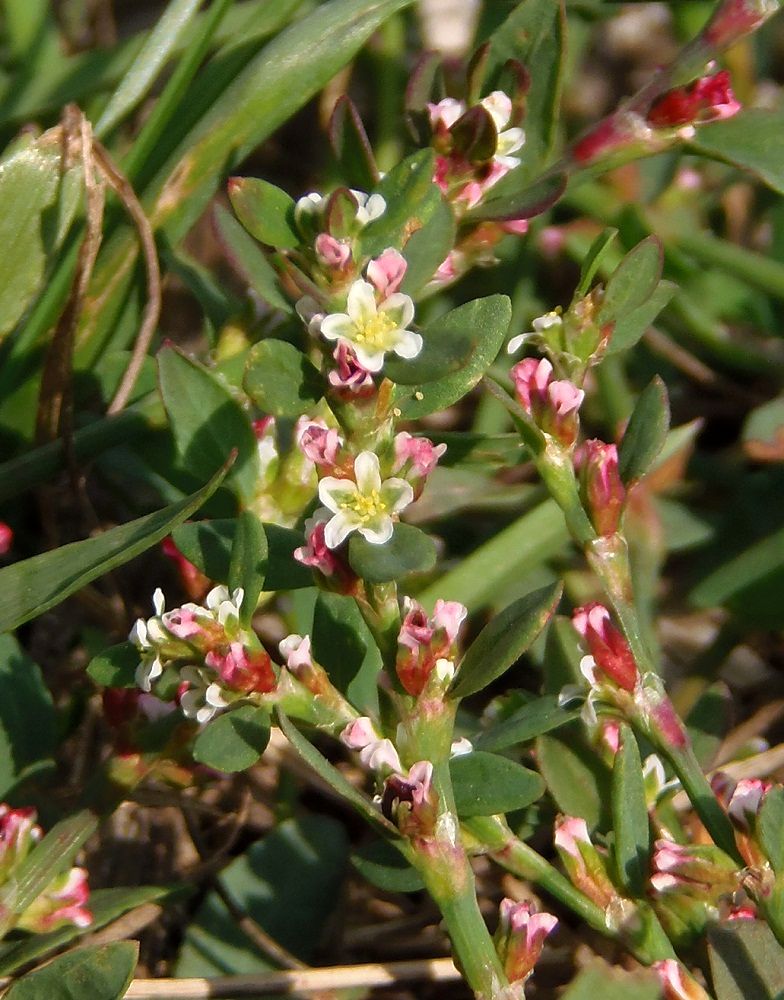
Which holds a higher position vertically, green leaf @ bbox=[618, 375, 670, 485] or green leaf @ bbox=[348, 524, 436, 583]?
green leaf @ bbox=[348, 524, 436, 583]

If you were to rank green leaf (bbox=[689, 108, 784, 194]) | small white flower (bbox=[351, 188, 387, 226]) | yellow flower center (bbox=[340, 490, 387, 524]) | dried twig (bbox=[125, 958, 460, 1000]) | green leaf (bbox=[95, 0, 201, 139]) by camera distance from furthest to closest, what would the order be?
green leaf (bbox=[95, 0, 201, 139]), green leaf (bbox=[689, 108, 784, 194]), dried twig (bbox=[125, 958, 460, 1000]), small white flower (bbox=[351, 188, 387, 226]), yellow flower center (bbox=[340, 490, 387, 524])

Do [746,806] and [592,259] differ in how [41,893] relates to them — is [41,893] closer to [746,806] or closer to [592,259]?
[746,806]

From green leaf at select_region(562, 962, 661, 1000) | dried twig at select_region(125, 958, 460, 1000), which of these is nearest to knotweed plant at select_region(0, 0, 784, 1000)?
green leaf at select_region(562, 962, 661, 1000)

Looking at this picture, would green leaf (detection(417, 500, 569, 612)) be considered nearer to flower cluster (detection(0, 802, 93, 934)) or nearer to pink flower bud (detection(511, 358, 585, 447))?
pink flower bud (detection(511, 358, 585, 447))

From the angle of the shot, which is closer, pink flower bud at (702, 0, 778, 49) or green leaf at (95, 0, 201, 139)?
pink flower bud at (702, 0, 778, 49)

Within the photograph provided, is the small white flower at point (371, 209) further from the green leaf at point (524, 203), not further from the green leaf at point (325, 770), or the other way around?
the green leaf at point (325, 770)

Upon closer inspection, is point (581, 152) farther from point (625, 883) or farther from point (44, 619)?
point (44, 619)

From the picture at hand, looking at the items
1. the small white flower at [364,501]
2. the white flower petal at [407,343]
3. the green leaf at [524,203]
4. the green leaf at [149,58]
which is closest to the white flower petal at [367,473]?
the small white flower at [364,501]
